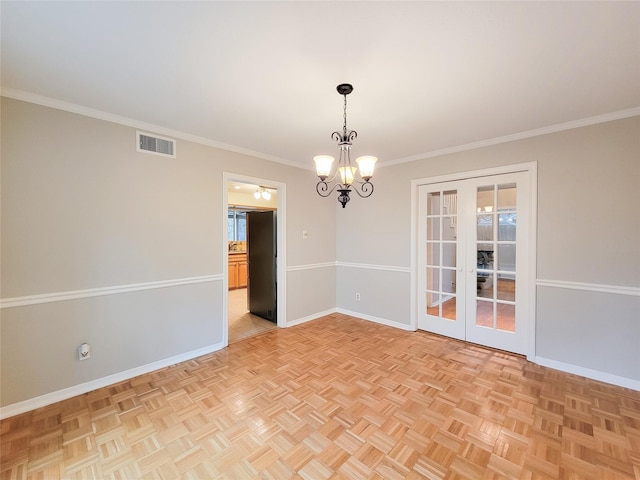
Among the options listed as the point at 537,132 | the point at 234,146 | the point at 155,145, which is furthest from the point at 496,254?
the point at 155,145

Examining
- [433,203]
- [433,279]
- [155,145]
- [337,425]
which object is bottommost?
[337,425]

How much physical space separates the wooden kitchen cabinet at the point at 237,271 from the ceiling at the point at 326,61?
474 cm

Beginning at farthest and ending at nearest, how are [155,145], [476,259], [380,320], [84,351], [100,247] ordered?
1. [380,320]
2. [476,259]
3. [155,145]
4. [100,247]
5. [84,351]

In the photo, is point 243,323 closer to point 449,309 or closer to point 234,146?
point 234,146

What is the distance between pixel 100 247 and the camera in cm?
254

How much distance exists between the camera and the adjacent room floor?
154 inches

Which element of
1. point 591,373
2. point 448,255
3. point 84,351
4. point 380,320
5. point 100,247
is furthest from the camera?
point 380,320

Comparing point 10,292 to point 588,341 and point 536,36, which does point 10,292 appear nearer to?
point 536,36

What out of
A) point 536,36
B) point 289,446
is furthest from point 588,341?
point 289,446

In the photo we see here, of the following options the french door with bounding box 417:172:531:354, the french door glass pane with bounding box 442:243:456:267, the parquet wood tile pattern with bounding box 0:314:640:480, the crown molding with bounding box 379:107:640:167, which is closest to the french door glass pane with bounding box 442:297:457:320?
the french door with bounding box 417:172:531:354

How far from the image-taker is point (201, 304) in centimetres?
326

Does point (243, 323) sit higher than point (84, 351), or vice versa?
point (84, 351)

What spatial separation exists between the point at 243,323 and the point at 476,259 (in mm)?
3550

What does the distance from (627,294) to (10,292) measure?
534 cm
